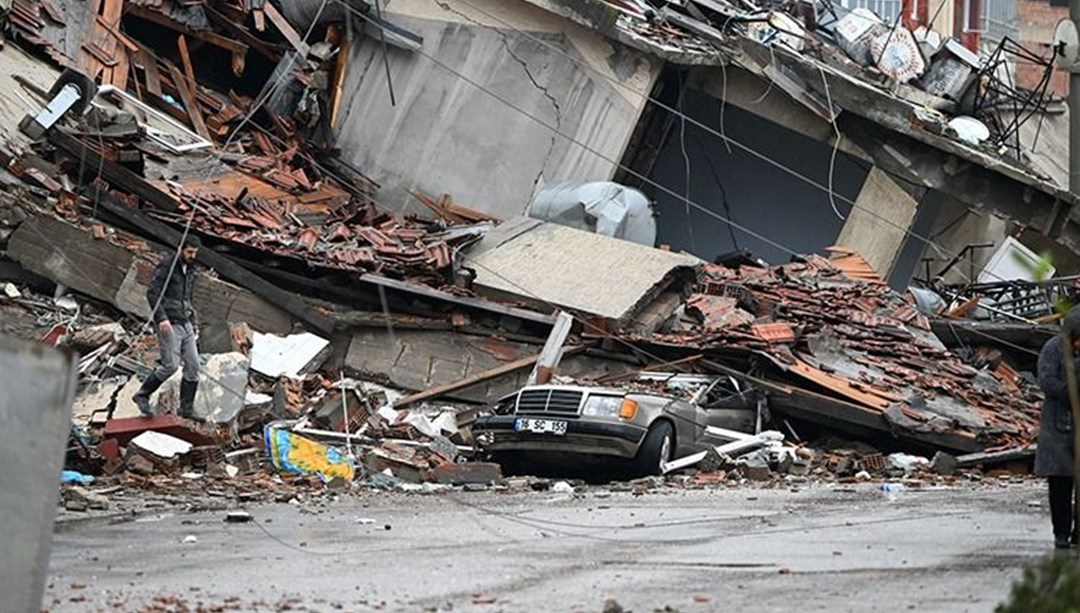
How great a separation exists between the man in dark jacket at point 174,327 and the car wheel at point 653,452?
455 centimetres

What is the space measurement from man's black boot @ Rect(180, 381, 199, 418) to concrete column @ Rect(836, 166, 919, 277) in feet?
45.1

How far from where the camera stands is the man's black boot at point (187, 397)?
19328 mm

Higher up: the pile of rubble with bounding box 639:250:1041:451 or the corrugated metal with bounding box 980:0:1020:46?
the corrugated metal with bounding box 980:0:1020:46

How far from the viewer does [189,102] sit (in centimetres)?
2873

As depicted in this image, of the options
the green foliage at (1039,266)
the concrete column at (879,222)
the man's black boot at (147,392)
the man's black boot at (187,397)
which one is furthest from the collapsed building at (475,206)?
the green foliage at (1039,266)

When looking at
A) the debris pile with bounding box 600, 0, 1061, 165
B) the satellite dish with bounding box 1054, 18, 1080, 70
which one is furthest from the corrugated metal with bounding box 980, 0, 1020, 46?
the satellite dish with bounding box 1054, 18, 1080, 70

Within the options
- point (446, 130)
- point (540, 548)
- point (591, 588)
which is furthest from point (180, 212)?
point (591, 588)

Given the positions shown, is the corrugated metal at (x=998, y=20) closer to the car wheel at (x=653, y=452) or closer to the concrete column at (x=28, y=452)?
the car wheel at (x=653, y=452)

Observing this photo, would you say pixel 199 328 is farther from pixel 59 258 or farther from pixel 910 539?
pixel 910 539

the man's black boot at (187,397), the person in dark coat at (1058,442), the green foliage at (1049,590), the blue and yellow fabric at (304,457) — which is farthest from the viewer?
the man's black boot at (187,397)

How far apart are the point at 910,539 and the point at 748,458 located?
7.58 m

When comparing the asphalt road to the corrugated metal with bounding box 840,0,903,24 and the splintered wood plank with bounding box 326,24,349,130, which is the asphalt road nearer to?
the splintered wood plank with bounding box 326,24,349,130

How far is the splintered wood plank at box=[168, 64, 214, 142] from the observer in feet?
92.7

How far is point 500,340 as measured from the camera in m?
22.6
